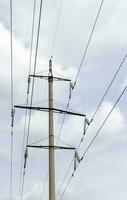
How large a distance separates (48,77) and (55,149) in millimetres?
5418

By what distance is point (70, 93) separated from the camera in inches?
1299

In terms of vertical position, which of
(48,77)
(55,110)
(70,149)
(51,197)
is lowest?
(51,197)

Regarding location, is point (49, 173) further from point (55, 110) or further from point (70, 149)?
point (55, 110)

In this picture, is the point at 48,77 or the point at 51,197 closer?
the point at 51,197

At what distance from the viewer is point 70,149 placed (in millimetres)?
35844

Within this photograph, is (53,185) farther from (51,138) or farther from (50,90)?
(50,90)

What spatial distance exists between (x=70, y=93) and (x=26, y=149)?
564 cm

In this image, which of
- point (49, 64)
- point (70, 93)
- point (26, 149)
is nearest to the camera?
point (70, 93)

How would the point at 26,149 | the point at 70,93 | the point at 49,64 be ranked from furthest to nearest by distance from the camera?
the point at 49,64 → the point at 26,149 → the point at 70,93

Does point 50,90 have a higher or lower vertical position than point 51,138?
higher

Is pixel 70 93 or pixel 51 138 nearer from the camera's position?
pixel 70 93

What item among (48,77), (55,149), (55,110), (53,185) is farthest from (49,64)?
(53,185)

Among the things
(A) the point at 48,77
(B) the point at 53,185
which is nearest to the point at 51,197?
(B) the point at 53,185

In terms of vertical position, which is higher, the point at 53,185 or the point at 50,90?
the point at 50,90
